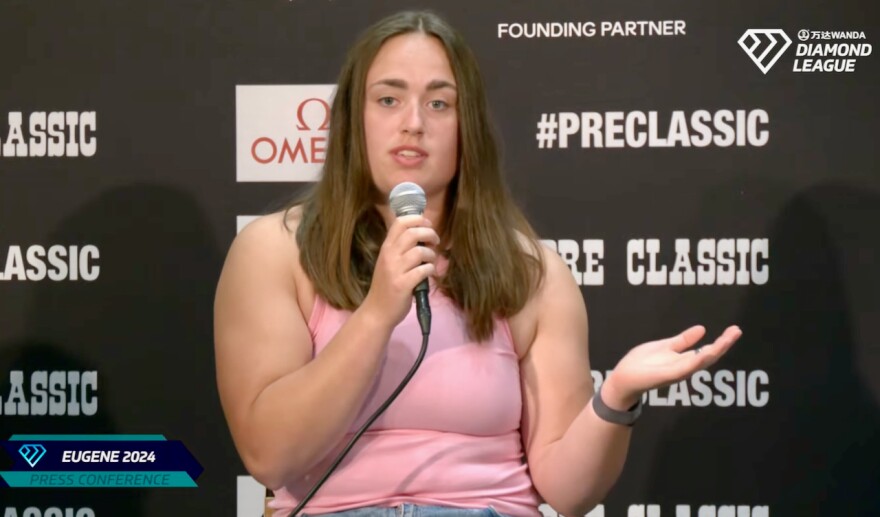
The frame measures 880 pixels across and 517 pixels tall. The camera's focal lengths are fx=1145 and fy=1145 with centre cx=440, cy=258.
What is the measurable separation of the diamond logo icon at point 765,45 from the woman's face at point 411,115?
3.98 feet

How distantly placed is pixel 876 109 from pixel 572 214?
0.84m

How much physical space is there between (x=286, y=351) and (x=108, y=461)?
1375mm

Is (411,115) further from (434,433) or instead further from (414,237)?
(434,433)

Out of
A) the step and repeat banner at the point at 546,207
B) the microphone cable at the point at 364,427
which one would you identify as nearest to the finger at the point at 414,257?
the microphone cable at the point at 364,427

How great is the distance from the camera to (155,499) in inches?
125

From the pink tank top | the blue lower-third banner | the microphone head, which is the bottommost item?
the blue lower-third banner

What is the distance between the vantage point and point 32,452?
3186 millimetres

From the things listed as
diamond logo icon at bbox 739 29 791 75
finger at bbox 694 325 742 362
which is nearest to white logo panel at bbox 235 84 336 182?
diamond logo icon at bbox 739 29 791 75

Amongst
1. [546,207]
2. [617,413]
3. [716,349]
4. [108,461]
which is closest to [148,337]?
[108,461]

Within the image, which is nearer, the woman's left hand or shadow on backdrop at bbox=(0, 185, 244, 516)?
the woman's left hand

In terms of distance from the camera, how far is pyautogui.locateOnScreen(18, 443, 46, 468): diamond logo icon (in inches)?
125

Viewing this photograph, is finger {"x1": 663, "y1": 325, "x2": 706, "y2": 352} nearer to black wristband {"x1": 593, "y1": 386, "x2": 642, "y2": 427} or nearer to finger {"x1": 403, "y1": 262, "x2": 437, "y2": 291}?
black wristband {"x1": 593, "y1": 386, "x2": 642, "y2": 427}

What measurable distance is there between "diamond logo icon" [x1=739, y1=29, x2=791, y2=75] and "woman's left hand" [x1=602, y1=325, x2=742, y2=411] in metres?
1.41

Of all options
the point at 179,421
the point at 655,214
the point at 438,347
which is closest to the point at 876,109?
the point at 655,214
